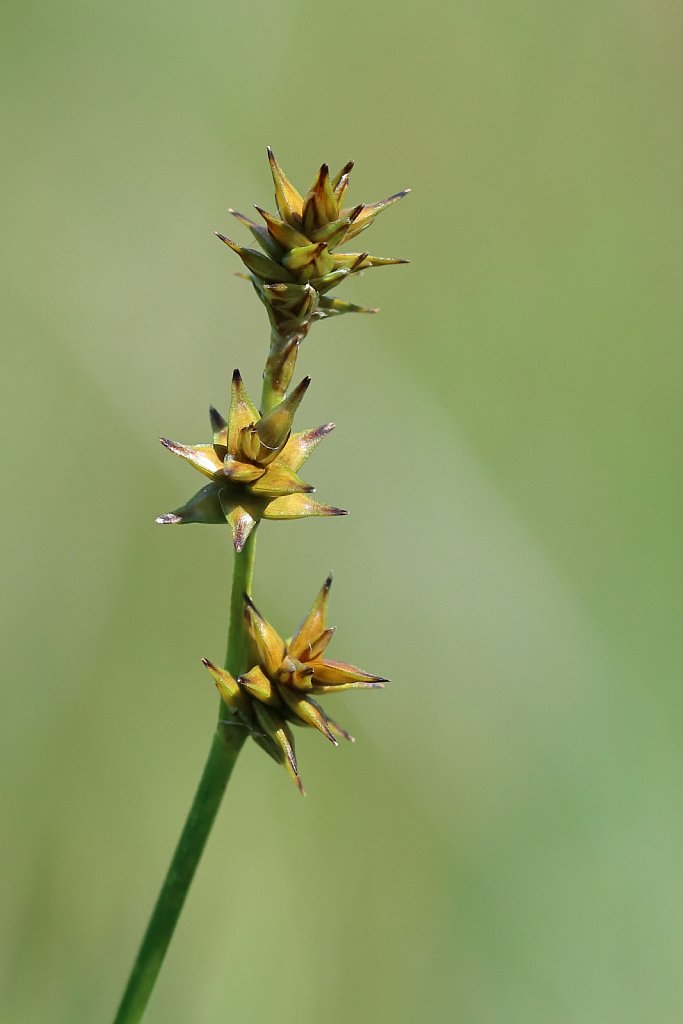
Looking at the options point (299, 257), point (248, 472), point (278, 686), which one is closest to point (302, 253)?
point (299, 257)

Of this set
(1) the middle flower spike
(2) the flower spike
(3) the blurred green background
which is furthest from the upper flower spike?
(3) the blurred green background

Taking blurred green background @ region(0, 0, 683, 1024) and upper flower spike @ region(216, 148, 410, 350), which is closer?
upper flower spike @ region(216, 148, 410, 350)

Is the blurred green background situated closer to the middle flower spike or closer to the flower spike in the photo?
the middle flower spike

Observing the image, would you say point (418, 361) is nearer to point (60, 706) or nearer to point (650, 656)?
point (650, 656)

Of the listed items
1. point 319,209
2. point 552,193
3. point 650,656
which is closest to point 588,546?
point 650,656

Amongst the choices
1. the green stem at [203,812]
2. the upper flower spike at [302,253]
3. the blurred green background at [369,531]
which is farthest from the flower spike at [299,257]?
the blurred green background at [369,531]

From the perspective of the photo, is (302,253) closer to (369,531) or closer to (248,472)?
(248,472)

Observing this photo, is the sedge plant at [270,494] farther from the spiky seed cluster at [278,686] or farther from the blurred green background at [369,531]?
the blurred green background at [369,531]
